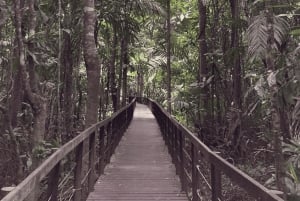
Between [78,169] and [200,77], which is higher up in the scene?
[200,77]

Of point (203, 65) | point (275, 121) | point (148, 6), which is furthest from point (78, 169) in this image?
point (148, 6)

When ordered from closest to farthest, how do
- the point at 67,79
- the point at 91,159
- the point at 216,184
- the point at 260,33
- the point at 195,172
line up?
the point at 216,184
the point at 260,33
the point at 195,172
the point at 91,159
the point at 67,79

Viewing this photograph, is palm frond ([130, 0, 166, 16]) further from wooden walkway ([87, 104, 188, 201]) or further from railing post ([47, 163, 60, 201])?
railing post ([47, 163, 60, 201])

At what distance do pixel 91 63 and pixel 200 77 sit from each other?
4343 mm

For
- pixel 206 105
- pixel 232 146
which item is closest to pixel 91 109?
pixel 232 146

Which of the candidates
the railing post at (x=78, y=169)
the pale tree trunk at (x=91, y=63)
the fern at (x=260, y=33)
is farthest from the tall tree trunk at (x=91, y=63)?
the fern at (x=260, y=33)

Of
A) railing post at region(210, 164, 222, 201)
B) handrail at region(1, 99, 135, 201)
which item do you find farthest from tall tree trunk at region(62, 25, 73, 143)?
railing post at region(210, 164, 222, 201)

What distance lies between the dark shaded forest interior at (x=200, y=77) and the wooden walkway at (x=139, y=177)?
0.80 metres

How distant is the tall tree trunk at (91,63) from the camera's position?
6.66 metres

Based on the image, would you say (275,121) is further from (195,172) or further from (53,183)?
(53,183)

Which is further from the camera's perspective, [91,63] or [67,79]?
[67,79]

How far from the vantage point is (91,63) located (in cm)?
666

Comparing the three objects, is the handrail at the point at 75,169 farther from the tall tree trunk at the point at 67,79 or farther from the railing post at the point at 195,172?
the tall tree trunk at the point at 67,79

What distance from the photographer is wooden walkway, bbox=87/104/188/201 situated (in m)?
5.77
